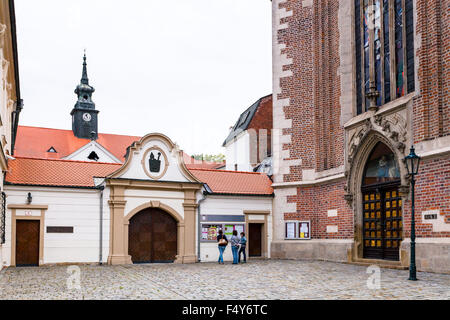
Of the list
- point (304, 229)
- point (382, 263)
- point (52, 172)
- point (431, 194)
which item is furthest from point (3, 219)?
point (431, 194)

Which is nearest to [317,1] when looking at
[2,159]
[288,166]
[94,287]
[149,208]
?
[288,166]

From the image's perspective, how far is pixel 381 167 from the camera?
1903cm

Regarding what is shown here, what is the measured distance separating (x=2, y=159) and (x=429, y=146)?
535 inches

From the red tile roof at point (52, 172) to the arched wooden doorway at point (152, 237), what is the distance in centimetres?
255

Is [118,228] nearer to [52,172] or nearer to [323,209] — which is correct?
[52,172]

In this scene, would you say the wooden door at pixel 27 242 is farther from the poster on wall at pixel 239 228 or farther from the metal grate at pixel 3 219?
the poster on wall at pixel 239 228

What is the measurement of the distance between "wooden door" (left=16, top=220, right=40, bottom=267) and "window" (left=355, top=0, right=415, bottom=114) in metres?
13.5

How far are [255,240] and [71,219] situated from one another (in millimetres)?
8442

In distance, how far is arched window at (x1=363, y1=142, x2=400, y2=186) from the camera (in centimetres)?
1833

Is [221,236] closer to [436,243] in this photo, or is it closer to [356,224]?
[356,224]

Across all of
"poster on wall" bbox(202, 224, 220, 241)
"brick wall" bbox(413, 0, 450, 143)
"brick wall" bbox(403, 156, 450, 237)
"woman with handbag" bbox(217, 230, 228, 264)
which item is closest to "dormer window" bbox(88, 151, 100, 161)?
"poster on wall" bbox(202, 224, 220, 241)

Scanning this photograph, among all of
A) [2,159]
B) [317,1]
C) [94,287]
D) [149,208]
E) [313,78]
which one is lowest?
[94,287]

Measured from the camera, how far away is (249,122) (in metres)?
43.2

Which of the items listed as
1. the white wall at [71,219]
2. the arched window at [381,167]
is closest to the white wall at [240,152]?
the white wall at [71,219]
